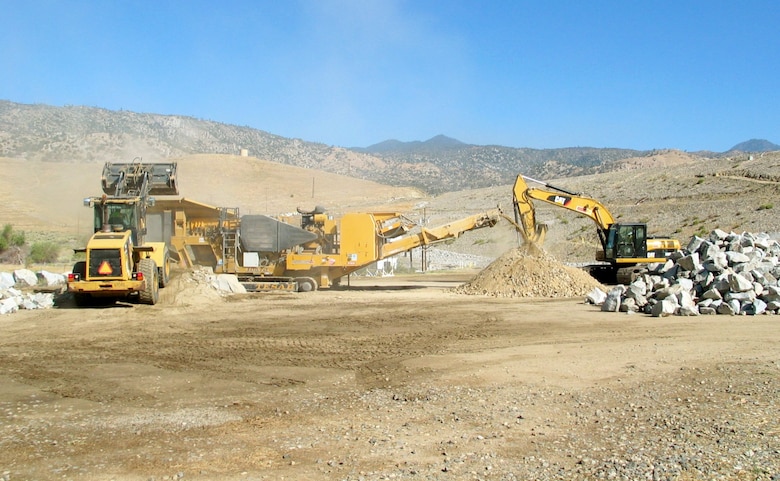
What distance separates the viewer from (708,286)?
1653 centimetres

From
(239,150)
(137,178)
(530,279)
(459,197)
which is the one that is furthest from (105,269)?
(239,150)

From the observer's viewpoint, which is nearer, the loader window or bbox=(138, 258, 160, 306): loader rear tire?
bbox=(138, 258, 160, 306): loader rear tire

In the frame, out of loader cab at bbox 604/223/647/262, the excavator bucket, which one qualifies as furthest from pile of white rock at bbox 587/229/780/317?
the excavator bucket

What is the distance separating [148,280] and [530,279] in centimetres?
1092

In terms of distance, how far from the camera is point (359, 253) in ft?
75.5

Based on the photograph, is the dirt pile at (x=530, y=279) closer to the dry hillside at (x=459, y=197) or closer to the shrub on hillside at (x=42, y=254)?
the dry hillside at (x=459, y=197)

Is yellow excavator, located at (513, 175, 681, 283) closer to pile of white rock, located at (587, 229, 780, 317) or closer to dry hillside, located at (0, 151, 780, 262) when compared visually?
pile of white rock, located at (587, 229, 780, 317)

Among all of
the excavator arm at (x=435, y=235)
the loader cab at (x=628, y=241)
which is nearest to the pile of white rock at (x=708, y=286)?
the excavator arm at (x=435, y=235)

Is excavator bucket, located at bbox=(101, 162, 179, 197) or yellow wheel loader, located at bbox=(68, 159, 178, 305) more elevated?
excavator bucket, located at bbox=(101, 162, 179, 197)

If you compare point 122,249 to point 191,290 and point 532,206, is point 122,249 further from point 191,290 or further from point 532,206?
point 532,206

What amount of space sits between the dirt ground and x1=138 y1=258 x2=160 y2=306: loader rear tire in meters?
2.10

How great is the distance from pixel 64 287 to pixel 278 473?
1647 cm

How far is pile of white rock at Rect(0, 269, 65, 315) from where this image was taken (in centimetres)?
1748

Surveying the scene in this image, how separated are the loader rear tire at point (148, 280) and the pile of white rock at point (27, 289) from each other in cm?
253
